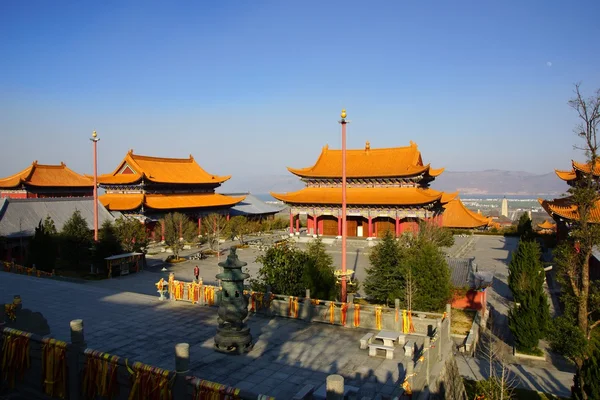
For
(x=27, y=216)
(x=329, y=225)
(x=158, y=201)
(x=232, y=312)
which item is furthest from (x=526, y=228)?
(x=27, y=216)

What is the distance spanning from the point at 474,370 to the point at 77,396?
12046 mm

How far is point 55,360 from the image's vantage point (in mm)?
8891

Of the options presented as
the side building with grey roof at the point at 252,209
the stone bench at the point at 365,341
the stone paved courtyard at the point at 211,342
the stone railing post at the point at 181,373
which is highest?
the side building with grey roof at the point at 252,209

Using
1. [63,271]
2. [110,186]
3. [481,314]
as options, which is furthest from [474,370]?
[110,186]

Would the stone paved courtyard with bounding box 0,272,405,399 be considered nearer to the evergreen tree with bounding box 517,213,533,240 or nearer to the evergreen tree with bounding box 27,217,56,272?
the evergreen tree with bounding box 27,217,56,272

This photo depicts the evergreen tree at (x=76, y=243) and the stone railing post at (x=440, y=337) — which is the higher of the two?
the evergreen tree at (x=76, y=243)

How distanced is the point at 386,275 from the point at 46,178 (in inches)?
1551

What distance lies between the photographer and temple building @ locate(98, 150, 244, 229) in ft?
131

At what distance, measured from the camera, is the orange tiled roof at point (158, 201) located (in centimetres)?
3938

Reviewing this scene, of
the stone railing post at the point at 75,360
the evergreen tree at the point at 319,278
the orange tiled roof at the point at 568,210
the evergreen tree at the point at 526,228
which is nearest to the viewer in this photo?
the stone railing post at the point at 75,360

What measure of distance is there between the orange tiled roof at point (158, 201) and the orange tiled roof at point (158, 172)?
4.55 feet

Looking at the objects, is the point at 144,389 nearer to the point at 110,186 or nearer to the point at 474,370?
the point at 474,370

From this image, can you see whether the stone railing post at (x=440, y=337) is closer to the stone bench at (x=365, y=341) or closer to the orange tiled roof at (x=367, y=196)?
the stone bench at (x=365, y=341)

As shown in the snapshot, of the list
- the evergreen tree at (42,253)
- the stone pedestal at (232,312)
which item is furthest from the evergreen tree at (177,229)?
the stone pedestal at (232,312)
